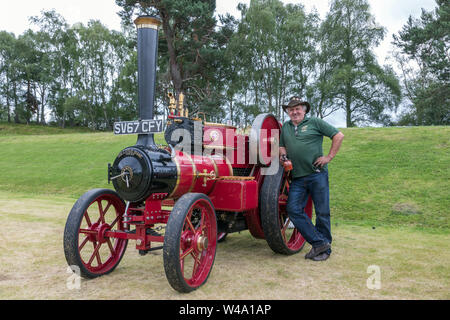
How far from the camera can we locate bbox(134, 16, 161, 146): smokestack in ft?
9.79

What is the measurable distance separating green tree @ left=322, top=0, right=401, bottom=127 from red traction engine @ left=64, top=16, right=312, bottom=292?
20.3m

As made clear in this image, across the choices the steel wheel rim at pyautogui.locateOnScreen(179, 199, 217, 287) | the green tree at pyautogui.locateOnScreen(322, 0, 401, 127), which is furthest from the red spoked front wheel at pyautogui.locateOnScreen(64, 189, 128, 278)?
the green tree at pyautogui.locateOnScreen(322, 0, 401, 127)

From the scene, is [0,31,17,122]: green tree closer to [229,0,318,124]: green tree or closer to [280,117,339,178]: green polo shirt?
[229,0,318,124]: green tree

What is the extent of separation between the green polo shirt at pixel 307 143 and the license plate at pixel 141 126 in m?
1.53

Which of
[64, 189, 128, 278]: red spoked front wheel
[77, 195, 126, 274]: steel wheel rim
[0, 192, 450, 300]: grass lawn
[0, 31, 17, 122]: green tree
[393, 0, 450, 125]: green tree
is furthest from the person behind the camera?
[0, 31, 17, 122]: green tree

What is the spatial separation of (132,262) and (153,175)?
48.0 inches

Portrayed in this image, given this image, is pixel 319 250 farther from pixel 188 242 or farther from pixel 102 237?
pixel 102 237

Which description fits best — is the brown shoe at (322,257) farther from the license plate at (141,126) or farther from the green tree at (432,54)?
the green tree at (432,54)

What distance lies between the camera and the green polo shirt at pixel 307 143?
3.71m

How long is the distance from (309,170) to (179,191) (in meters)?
1.38

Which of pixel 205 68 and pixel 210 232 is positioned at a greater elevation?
pixel 205 68
